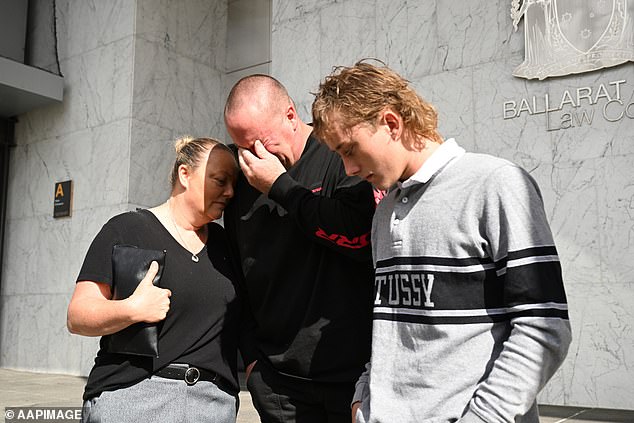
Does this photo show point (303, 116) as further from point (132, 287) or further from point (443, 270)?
point (443, 270)

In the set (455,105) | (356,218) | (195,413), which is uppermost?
(455,105)

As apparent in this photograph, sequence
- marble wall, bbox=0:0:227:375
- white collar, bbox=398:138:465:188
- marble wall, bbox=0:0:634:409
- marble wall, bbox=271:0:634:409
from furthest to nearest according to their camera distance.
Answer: marble wall, bbox=0:0:227:375, marble wall, bbox=0:0:634:409, marble wall, bbox=271:0:634:409, white collar, bbox=398:138:465:188

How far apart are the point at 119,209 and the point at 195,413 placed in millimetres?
6776

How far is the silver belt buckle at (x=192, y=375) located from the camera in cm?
205

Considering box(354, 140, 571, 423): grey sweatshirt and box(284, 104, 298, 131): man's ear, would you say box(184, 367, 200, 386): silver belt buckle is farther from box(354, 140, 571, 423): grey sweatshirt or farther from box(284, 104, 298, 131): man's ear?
box(284, 104, 298, 131): man's ear

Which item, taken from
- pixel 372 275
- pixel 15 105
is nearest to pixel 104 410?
pixel 372 275

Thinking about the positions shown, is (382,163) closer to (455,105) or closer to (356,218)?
(356,218)

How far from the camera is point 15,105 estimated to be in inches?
368

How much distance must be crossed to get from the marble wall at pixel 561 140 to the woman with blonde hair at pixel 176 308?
4.48 meters

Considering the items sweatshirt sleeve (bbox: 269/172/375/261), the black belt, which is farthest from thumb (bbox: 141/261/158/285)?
sweatshirt sleeve (bbox: 269/172/375/261)

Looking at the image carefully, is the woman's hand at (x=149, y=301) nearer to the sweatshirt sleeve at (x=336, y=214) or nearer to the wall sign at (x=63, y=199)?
the sweatshirt sleeve at (x=336, y=214)

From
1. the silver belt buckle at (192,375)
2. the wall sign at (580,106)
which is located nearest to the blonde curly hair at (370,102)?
the silver belt buckle at (192,375)

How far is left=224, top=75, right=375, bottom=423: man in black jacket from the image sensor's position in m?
1.96

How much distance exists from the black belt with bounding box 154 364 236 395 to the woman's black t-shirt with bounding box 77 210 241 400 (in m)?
0.02
